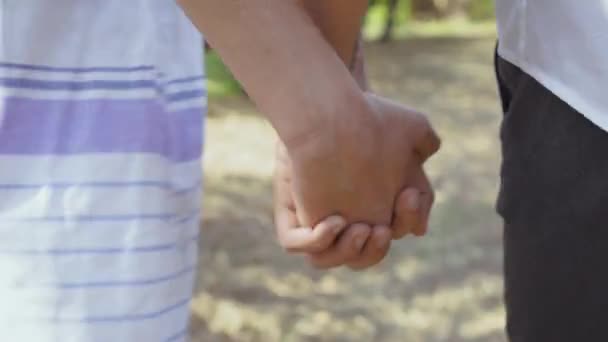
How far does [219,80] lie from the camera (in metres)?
4.49

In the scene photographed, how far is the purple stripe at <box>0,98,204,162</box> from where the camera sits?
81cm

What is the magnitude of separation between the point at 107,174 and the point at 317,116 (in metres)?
0.24

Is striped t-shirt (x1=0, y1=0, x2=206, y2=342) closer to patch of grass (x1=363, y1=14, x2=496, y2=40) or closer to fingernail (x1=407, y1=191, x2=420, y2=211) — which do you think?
fingernail (x1=407, y1=191, x2=420, y2=211)

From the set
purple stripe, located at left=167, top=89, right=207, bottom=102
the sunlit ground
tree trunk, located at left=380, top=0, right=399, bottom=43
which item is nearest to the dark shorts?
purple stripe, located at left=167, top=89, right=207, bottom=102

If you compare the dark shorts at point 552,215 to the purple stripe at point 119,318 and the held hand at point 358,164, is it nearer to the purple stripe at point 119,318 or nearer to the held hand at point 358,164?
the held hand at point 358,164

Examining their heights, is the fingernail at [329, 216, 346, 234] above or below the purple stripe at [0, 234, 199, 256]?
above

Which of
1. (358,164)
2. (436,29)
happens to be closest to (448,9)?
(436,29)

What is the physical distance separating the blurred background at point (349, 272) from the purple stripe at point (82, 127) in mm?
1378

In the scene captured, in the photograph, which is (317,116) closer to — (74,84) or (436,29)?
(74,84)

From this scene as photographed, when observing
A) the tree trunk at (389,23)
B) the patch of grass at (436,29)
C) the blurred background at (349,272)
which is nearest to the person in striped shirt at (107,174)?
the blurred background at (349,272)

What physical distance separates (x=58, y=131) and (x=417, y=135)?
0.30m

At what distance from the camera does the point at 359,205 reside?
695mm

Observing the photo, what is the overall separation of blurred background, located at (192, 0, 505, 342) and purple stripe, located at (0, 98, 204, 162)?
1.38m

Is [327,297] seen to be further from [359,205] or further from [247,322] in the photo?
[359,205]
